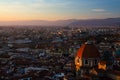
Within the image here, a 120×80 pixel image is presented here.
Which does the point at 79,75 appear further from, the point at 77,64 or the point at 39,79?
the point at 39,79

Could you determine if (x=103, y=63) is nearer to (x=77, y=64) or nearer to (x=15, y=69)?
(x=77, y=64)

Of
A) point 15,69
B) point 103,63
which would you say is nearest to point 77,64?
point 103,63

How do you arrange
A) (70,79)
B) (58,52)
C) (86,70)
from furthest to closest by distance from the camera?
(58,52), (86,70), (70,79)

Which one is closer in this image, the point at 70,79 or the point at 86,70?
the point at 70,79

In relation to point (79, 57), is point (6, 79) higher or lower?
lower

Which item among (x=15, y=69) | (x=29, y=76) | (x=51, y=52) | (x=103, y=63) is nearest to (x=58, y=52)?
(x=51, y=52)

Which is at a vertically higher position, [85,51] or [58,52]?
[85,51]

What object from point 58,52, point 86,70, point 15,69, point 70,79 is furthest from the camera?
point 58,52

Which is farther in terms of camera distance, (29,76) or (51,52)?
(51,52)

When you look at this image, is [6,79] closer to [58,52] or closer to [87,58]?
[87,58]
